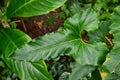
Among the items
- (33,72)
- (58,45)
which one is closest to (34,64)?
(33,72)

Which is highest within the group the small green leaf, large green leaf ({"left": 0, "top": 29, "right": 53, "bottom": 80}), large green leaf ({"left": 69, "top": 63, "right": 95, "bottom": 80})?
the small green leaf

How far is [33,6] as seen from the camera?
198cm

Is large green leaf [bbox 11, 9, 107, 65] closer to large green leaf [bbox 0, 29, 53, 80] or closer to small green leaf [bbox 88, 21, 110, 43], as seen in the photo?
small green leaf [bbox 88, 21, 110, 43]

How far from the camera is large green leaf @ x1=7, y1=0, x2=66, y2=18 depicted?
193cm

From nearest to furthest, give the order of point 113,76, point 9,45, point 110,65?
point 110,65 < point 113,76 < point 9,45

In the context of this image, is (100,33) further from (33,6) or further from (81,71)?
(33,6)

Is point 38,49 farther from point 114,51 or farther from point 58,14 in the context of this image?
point 58,14

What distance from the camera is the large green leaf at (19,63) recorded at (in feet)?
5.84

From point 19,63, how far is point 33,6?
1.43ft

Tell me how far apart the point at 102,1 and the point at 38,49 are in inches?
64.3

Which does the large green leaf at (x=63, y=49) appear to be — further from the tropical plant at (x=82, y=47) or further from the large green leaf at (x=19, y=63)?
the large green leaf at (x=19, y=63)

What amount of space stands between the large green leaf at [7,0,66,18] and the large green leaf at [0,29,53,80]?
0.16 meters

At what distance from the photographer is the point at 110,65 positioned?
49.1 inches

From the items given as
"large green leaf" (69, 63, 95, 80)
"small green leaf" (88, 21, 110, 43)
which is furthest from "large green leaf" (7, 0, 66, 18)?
"large green leaf" (69, 63, 95, 80)
